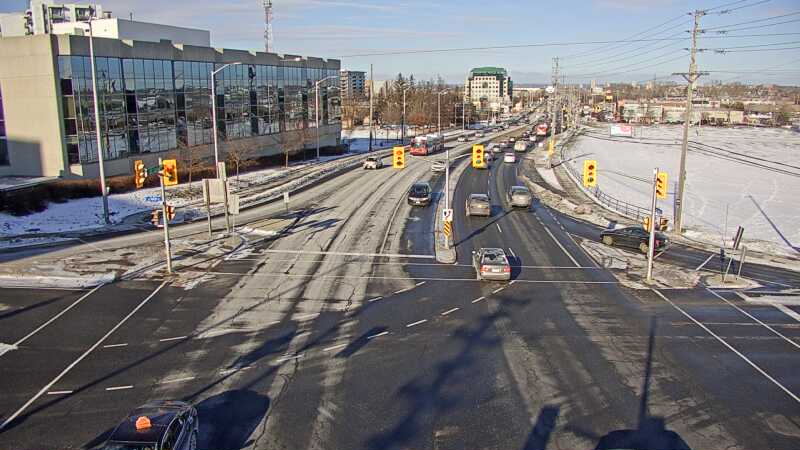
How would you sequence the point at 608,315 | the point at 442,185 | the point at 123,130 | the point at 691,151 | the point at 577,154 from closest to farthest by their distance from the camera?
the point at 608,315
the point at 123,130
the point at 442,185
the point at 577,154
the point at 691,151

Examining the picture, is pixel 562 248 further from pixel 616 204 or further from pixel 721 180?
pixel 721 180

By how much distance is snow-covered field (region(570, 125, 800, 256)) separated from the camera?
41531mm

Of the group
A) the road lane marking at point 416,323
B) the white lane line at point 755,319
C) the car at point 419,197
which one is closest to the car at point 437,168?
the car at point 419,197

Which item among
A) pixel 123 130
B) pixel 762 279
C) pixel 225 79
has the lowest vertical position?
pixel 762 279

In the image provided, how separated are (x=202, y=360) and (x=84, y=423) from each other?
4220mm

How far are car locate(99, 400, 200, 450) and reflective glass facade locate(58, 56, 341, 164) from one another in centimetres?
4008

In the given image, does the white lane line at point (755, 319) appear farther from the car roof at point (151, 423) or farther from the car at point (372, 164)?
the car at point (372, 164)

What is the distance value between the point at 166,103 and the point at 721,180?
55.5m

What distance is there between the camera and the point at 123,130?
52469mm

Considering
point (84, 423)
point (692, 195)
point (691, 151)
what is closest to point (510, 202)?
point (692, 195)

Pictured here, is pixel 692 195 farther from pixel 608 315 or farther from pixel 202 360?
pixel 202 360

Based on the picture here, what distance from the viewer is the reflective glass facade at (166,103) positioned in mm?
48094

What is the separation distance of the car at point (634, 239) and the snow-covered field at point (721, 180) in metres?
5.31

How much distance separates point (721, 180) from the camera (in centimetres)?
6581
